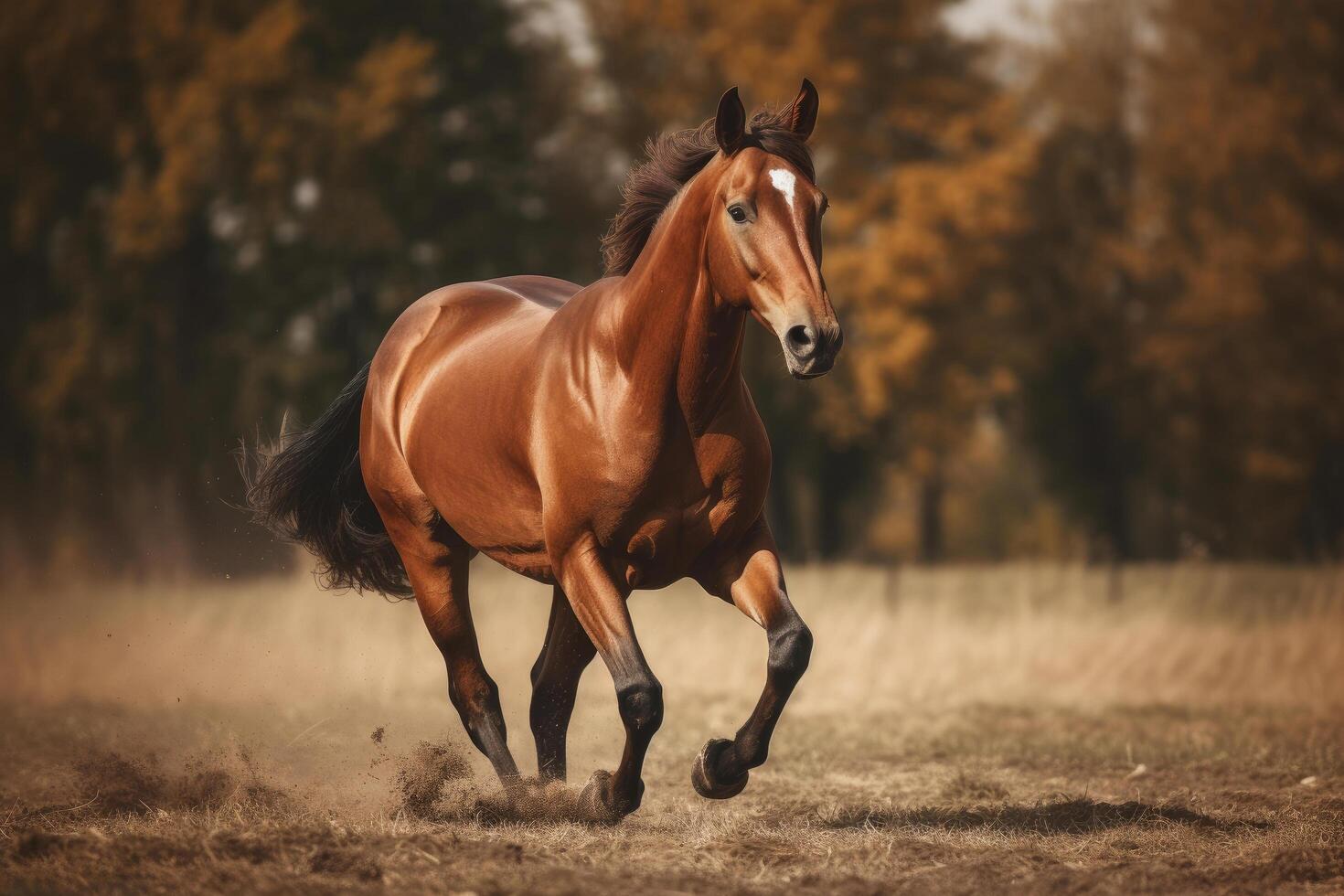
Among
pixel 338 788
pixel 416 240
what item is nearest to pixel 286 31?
pixel 416 240

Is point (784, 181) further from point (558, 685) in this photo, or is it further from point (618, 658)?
point (558, 685)

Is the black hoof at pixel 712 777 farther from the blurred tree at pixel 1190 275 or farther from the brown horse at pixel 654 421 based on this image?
the blurred tree at pixel 1190 275

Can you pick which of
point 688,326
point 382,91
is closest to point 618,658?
point 688,326

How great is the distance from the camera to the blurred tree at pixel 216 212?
66.3 feet

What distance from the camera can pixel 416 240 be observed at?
2245 centimetres

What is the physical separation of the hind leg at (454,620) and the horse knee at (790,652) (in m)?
1.69

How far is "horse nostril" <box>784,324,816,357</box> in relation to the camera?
4363 mm

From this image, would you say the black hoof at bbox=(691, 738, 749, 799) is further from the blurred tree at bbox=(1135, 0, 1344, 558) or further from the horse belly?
the blurred tree at bbox=(1135, 0, 1344, 558)

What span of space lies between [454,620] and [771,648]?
6.03ft

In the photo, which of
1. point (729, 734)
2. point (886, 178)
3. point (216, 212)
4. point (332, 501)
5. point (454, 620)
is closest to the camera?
point (454, 620)

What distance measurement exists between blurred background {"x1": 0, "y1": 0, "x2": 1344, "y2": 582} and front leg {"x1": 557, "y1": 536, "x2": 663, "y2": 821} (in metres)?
13.8

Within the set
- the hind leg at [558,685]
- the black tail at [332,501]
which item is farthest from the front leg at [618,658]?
the black tail at [332,501]

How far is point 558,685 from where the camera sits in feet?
20.3

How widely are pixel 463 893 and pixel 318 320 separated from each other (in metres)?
19.7
